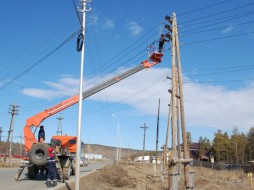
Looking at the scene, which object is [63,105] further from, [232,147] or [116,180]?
[232,147]

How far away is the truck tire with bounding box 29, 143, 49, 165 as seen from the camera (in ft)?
66.1

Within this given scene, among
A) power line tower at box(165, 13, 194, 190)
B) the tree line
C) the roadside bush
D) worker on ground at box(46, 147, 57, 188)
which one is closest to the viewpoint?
power line tower at box(165, 13, 194, 190)

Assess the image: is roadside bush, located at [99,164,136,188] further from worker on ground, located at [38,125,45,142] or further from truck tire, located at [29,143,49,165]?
worker on ground, located at [38,125,45,142]

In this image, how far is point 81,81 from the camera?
50.8 ft

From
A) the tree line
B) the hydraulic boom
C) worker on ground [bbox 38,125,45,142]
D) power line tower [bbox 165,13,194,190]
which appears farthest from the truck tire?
the tree line

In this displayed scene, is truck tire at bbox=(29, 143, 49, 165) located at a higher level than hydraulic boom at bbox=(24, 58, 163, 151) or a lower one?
lower

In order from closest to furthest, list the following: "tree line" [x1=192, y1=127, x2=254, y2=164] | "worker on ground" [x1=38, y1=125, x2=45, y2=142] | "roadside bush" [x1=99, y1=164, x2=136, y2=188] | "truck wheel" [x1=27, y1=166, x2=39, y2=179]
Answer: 1. "roadside bush" [x1=99, y1=164, x2=136, y2=188]
2. "worker on ground" [x1=38, y1=125, x2=45, y2=142]
3. "truck wheel" [x1=27, y1=166, x2=39, y2=179]
4. "tree line" [x1=192, y1=127, x2=254, y2=164]

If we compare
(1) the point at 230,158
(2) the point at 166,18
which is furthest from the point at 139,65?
(1) the point at 230,158

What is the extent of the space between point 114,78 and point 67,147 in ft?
18.9

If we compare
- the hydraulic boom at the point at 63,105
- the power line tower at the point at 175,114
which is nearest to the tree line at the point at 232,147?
the hydraulic boom at the point at 63,105

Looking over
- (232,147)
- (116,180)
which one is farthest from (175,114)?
(232,147)

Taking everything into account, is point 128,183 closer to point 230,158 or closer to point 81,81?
point 81,81

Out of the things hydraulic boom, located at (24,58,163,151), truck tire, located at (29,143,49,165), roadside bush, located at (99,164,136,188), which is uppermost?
hydraulic boom, located at (24,58,163,151)

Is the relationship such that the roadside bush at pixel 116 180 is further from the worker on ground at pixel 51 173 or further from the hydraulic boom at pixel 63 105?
the hydraulic boom at pixel 63 105
